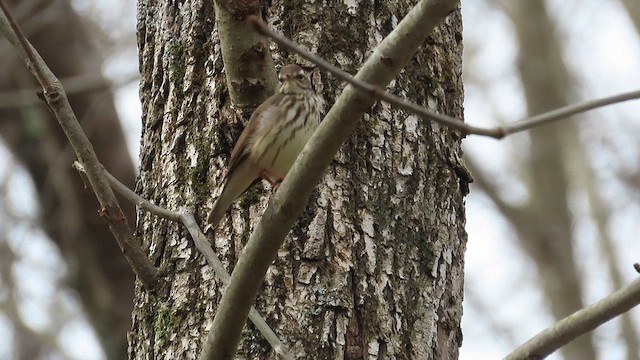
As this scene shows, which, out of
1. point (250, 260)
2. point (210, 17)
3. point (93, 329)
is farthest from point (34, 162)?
point (250, 260)

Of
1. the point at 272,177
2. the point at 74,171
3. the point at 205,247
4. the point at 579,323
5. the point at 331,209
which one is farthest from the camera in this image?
the point at 74,171

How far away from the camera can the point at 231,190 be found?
11.8ft

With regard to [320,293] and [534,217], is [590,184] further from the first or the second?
[320,293]

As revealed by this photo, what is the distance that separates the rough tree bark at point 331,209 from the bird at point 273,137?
0.08m

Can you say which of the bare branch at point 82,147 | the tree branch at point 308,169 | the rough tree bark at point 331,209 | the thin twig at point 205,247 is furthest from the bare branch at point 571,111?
the bare branch at point 82,147

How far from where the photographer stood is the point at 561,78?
Result: 12.4 m

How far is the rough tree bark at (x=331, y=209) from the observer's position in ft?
11.3

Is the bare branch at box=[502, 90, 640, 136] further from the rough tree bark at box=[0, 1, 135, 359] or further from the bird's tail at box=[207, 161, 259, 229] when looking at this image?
the rough tree bark at box=[0, 1, 135, 359]

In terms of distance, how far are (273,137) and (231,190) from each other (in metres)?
0.43

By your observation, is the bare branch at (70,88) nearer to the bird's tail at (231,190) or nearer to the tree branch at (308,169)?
the bird's tail at (231,190)

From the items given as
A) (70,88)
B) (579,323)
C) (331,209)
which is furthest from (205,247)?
(70,88)

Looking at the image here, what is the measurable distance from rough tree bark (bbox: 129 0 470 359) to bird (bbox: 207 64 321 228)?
3.3 inches

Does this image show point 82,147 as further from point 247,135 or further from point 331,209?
point 331,209

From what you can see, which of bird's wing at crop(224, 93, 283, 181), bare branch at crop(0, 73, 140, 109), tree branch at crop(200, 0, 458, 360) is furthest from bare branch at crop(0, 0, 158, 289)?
bare branch at crop(0, 73, 140, 109)
